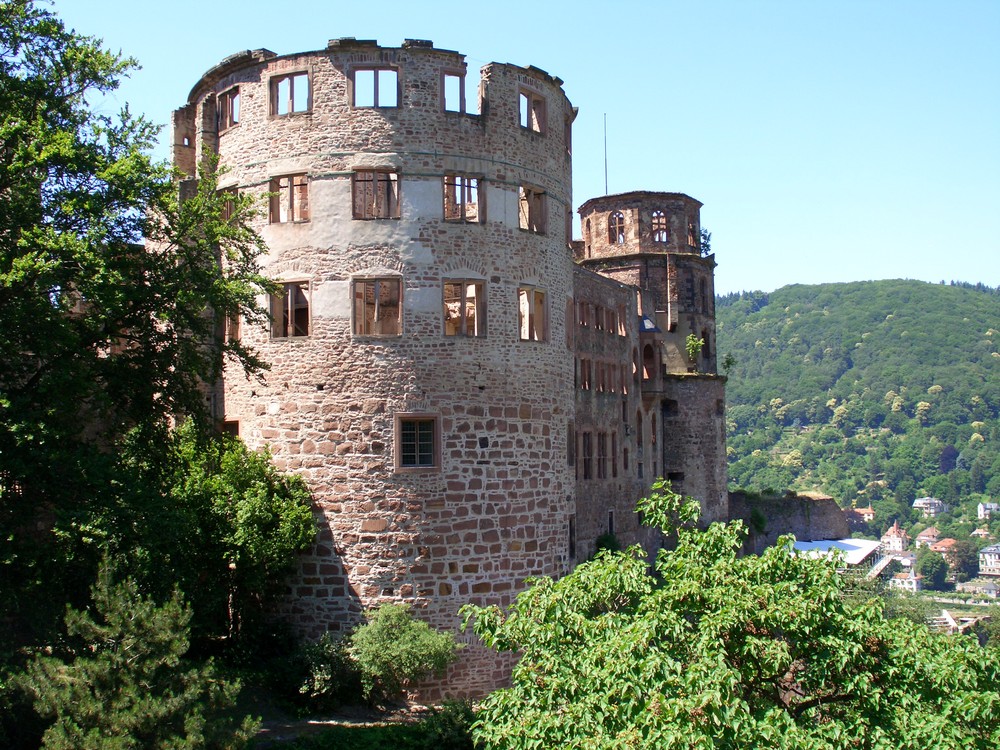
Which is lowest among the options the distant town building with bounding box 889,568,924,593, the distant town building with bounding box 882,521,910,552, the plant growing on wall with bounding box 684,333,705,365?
the distant town building with bounding box 889,568,924,593

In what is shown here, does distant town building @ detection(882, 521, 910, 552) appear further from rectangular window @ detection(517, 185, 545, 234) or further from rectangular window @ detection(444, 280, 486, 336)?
rectangular window @ detection(444, 280, 486, 336)

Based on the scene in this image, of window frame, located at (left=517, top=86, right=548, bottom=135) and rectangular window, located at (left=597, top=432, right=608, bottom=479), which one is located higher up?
window frame, located at (left=517, top=86, right=548, bottom=135)

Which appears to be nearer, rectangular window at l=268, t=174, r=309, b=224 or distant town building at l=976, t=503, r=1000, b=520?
rectangular window at l=268, t=174, r=309, b=224

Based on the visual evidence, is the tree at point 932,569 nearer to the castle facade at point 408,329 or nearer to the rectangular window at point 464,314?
the castle facade at point 408,329

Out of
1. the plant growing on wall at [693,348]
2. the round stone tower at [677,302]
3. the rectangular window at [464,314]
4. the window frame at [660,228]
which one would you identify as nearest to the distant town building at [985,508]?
the round stone tower at [677,302]

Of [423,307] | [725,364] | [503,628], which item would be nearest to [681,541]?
[503,628]

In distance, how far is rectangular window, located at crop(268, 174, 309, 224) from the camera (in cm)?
2686

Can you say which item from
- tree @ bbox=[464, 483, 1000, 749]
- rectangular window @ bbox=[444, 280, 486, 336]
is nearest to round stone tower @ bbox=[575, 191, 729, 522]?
rectangular window @ bbox=[444, 280, 486, 336]

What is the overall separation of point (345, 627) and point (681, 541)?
Answer: 1013 centimetres

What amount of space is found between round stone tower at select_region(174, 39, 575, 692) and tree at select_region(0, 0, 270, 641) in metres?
2.82

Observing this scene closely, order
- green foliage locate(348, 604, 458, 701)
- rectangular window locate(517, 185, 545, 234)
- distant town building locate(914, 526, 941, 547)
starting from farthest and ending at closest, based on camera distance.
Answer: distant town building locate(914, 526, 941, 547) → rectangular window locate(517, 185, 545, 234) → green foliage locate(348, 604, 458, 701)

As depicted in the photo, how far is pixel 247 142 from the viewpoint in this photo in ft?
90.2

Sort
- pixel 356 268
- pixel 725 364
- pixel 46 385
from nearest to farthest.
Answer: pixel 46 385, pixel 356 268, pixel 725 364

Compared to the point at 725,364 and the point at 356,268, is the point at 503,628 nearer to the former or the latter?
the point at 356,268
